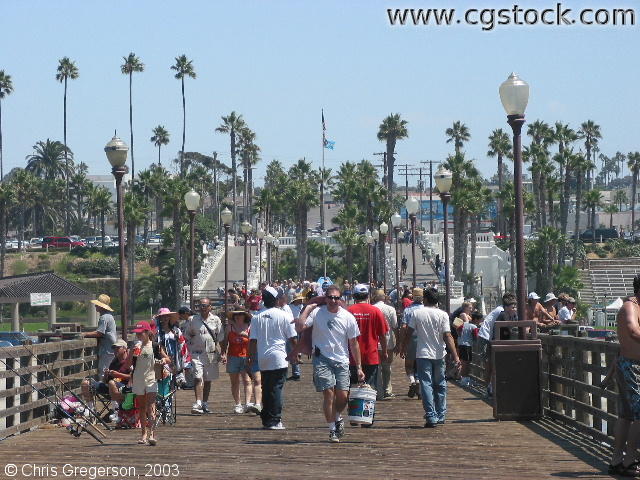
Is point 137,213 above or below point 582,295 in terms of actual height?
above

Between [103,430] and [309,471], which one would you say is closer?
[309,471]

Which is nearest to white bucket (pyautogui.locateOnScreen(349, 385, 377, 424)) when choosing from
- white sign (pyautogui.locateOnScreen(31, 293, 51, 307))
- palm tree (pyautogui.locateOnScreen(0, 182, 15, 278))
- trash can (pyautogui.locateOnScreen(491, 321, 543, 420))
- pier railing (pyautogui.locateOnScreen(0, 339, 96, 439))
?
A: trash can (pyautogui.locateOnScreen(491, 321, 543, 420))

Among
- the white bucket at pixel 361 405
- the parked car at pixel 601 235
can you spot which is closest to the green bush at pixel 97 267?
the parked car at pixel 601 235

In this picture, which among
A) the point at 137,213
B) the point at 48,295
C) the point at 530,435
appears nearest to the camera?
the point at 530,435

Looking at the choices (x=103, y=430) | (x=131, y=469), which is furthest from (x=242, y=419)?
(x=131, y=469)

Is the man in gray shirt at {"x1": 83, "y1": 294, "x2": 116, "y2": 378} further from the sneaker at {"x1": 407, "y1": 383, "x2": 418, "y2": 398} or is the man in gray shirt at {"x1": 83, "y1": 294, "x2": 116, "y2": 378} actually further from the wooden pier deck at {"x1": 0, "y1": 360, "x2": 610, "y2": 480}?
the sneaker at {"x1": 407, "y1": 383, "x2": 418, "y2": 398}

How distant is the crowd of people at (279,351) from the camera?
44.6ft

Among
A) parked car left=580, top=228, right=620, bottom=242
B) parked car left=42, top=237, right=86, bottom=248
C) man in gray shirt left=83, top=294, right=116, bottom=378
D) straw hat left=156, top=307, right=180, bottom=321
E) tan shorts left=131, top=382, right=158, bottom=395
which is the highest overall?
parked car left=580, top=228, right=620, bottom=242

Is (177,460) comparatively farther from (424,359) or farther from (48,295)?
(48,295)

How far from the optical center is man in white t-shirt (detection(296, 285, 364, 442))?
13.5 m

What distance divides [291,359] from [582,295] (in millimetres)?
95424

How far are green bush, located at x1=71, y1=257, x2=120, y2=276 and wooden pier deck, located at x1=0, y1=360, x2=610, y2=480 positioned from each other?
328 feet

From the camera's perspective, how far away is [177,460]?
1210 centimetres

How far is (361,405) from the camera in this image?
48.5ft
